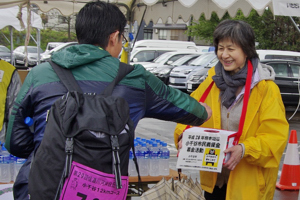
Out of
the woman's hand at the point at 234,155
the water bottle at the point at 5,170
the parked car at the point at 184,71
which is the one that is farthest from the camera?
the parked car at the point at 184,71

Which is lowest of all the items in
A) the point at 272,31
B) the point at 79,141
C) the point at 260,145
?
the point at 260,145

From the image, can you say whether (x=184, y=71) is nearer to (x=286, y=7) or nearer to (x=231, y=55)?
(x=286, y=7)

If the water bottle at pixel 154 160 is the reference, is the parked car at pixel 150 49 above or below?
above

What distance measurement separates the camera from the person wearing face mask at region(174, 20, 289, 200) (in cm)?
295

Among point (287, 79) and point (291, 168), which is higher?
point (287, 79)

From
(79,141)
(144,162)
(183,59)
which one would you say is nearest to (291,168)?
→ (144,162)

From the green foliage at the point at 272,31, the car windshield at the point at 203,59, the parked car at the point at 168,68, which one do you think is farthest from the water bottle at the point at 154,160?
the green foliage at the point at 272,31

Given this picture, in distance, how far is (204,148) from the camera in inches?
117

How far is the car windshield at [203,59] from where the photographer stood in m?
18.2

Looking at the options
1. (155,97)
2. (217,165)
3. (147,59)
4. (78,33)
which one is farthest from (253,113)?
(147,59)

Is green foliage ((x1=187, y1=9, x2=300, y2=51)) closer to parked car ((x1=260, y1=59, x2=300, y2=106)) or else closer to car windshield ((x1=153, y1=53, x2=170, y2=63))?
car windshield ((x1=153, y1=53, x2=170, y2=63))

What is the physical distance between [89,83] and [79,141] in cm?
32

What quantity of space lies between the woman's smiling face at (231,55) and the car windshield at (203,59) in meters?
14.9

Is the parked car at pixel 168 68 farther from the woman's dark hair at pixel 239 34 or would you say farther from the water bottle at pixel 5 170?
the woman's dark hair at pixel 239 34
